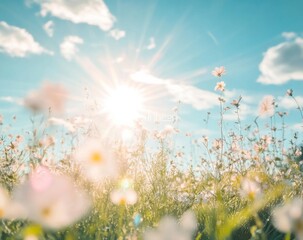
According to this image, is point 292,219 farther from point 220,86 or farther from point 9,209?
point 220,86

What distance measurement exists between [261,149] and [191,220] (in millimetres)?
4008

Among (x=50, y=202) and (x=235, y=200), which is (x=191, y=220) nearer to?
(x=50, y=202)

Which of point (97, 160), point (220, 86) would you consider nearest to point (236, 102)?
point (220, 86)

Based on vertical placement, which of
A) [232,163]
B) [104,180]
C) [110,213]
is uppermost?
[232,163]

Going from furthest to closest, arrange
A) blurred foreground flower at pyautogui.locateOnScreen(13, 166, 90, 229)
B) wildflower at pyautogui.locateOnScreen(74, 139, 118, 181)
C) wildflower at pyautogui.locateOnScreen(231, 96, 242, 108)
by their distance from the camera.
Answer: wildflower at pyautogui.locateOnScreen(231, 96, 242, 108) → wildflower at pyautogui.locateOnScreen(74, 139, 118, 181) → blurred foreground flower at pyautogui.locateOnScreen(13, 166, 90, 229)

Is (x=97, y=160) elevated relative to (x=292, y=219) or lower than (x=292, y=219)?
elevated

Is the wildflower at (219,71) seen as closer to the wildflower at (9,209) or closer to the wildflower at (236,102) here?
the wildflower at (236,102)

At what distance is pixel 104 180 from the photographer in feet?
11.4

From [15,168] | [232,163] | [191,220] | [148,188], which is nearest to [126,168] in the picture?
[148,188]

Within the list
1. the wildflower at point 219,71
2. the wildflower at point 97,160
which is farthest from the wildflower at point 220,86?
the wildflower at point 97,160

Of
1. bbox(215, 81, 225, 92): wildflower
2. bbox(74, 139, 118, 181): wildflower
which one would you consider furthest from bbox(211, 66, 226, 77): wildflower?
bbox(74, 139, 118, 181): wildflower

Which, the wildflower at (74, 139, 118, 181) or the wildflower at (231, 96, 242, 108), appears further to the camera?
the wildflower at (231, 96, 242, 108)

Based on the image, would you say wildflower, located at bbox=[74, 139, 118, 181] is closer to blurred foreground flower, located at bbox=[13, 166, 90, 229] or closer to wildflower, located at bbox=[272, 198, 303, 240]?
blurred foreground flower, located at bbox=[13, 166, 90, 229]

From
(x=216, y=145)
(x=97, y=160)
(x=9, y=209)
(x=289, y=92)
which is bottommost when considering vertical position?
(x=9, y=209)
